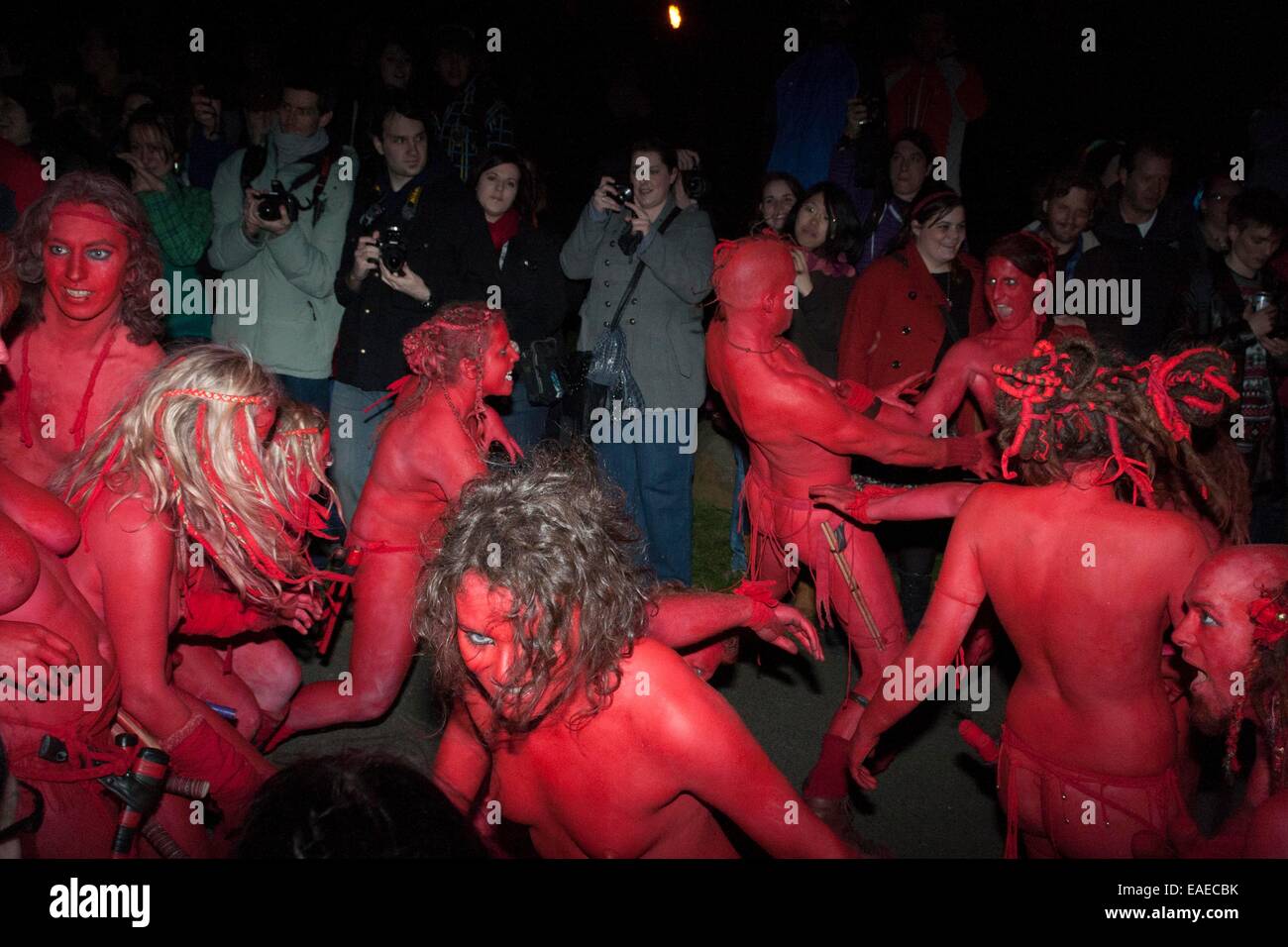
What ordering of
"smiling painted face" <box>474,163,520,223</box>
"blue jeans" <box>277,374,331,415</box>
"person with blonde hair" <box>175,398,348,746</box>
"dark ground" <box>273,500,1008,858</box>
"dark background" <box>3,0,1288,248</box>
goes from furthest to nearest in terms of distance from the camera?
"dark background" <box>3,0,1288,248</box>, "blue jeans" <box>277,374,331,415</box>, "smiling painted face" <box>474,163,520,223</box>, "dark ground" <box>273,500,1008,858</box>, "person with blonde hair" <box>175,398,348,746</box>

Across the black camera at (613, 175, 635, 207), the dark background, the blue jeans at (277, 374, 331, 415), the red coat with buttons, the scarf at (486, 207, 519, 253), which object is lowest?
the blue jeans at (277, 374, 331, 415)

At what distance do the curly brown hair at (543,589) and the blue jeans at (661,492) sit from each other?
3.03 m

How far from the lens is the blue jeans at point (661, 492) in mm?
5438

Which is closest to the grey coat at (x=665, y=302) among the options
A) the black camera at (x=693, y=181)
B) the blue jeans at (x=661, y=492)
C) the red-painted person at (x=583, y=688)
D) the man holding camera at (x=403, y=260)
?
the black camera at (x=693, y=181)

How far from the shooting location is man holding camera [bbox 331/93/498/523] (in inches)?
209

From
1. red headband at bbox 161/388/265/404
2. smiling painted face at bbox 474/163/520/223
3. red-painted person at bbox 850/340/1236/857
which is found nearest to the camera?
red-painted person at bbox 850/340/1236/857

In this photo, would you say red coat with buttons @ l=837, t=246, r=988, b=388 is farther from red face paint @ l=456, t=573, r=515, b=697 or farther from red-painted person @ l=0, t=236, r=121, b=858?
red-painted person @ l=0, t=236, r=121, b=858

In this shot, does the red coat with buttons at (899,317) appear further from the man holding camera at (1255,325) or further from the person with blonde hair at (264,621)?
the person with blonde hair at (264,621)

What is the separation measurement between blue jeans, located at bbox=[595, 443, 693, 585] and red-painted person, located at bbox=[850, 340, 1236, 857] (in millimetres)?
2569

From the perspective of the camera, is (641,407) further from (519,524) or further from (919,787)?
(519,524)

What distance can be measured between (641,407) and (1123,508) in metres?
3.00

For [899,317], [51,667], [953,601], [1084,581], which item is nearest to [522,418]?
[899,317]

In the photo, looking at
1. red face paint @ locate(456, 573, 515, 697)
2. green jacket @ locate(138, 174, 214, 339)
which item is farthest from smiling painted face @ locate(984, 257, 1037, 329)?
green jacket @ locate(138, 174, 214, 339)

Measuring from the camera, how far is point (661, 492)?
18.0ft
